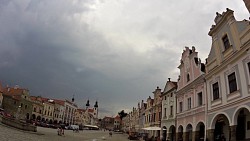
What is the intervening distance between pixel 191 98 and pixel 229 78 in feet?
28.2

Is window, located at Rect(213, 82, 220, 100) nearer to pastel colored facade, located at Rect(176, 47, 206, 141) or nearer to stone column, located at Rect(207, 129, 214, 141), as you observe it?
pastel colored facade, located at Rect(176, 47, 206, 141)

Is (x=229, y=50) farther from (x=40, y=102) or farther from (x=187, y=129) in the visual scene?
(x=40, y=102)

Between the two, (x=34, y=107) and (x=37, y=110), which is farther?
(x=37, y=110)

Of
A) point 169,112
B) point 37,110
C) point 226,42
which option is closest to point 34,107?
point 37,110

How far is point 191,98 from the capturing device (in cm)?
2856

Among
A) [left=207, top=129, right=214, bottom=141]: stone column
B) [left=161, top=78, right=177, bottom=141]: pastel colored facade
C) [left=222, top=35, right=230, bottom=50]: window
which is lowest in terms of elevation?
[left=207, top=129, right=214, bottom=141]: stone column

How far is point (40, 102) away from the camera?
9438cm

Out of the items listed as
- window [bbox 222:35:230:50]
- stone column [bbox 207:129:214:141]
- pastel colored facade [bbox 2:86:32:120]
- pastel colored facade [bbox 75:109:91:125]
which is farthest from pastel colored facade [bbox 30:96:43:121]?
window [bbox 222:35:230:50]

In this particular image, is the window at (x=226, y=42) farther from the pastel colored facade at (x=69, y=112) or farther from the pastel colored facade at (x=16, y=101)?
the pastel colored facade at (x=69, y=112)

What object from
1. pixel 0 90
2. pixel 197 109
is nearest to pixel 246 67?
pixel 197 109

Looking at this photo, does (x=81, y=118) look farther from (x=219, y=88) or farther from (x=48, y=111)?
(x=219, y=88)

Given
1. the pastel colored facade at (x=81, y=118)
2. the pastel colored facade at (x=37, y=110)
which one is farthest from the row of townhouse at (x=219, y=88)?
the pastel colored facade at (x=81, y=118)

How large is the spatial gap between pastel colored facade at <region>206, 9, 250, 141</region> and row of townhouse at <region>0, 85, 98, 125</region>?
33383 millimetres

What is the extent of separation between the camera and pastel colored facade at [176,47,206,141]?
26111 mm
